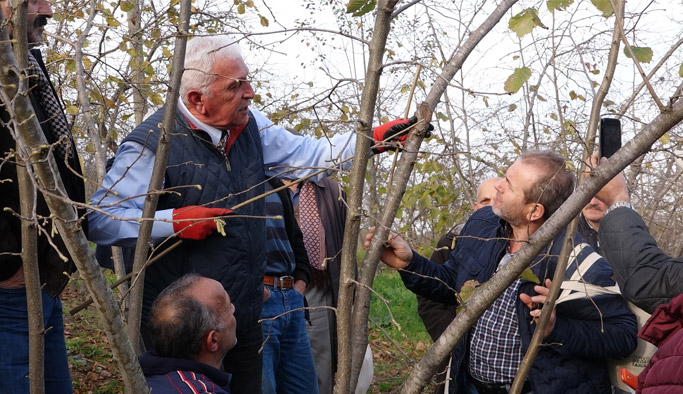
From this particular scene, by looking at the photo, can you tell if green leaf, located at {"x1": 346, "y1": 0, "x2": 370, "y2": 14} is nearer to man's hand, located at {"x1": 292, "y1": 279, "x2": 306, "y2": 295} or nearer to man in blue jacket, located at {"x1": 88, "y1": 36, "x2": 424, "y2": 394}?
man in blue jacket, located at {"x1": 88, "y1": 36, "x2": 424, "y2": 394}

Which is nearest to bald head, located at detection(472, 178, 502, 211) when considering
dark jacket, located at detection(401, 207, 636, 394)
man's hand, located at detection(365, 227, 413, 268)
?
dark jacket, located at detection(401, 207, 636, 394)

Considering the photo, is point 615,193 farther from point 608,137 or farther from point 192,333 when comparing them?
point 192,333

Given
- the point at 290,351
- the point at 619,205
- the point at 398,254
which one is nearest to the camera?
the point at 619,205

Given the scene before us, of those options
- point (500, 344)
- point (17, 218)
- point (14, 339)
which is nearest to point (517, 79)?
point (500, 344)

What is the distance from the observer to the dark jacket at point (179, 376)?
2.28 m

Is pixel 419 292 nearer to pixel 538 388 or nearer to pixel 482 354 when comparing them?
pixel 482 354

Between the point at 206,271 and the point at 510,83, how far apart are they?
127cm

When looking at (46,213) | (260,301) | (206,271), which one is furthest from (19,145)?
(260,301)

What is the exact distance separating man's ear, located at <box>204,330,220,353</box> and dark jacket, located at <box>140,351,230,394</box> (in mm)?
95

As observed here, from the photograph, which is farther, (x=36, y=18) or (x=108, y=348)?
(x=108, y=348)

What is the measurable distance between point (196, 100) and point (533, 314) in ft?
4.81

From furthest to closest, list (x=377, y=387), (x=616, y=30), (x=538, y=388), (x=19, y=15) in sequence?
(x=377, y=387)
(x=538, y=388)
(x=616, y=30)
(x=19, y=15)

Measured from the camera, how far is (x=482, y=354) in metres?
2.69

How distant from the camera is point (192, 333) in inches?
96.9
